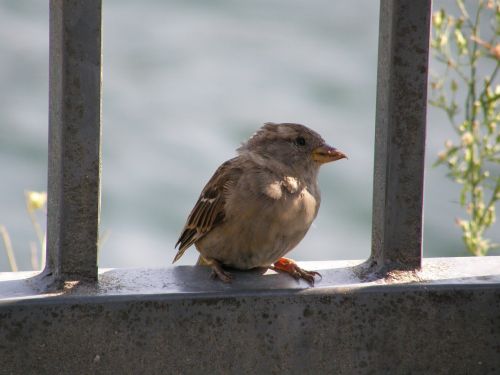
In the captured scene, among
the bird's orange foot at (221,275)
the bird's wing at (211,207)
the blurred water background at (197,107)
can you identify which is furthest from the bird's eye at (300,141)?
the blurred water background at (197,107)

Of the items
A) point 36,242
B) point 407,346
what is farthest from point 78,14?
point 36,242

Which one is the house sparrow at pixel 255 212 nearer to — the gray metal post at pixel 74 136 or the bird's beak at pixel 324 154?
the bird's beak at pixel 324 154

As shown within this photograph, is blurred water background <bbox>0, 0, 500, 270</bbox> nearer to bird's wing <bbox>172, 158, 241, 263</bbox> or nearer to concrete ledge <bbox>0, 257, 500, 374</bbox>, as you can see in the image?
bird's wing <bbox>172, 158, 241, 263</bbox>

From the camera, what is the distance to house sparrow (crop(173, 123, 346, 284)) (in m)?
3.18

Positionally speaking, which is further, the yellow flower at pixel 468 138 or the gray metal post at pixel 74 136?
the yellow flower at pixel 468 138

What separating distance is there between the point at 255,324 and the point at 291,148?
1338 millimetres

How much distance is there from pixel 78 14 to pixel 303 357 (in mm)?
979

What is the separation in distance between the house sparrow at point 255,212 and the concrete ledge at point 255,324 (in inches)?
22.3

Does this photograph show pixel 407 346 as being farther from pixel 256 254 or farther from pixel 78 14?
pixel 78 14

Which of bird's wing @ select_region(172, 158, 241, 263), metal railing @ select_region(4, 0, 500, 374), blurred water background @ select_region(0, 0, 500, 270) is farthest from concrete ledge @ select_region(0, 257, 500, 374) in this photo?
blurred water background @ select_region(0, 0, 500, 270)

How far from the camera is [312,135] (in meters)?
3.66

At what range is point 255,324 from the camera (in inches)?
93.7

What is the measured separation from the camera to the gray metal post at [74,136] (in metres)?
2.19

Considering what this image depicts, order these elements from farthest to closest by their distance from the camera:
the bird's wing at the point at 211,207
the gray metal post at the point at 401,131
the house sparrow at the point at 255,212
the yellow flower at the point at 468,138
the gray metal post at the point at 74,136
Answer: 1. the yellow flower at the point at 468,138
2. the bird's wing at the point at 211,207
3. the house sparrow at the point at 255,212
4. the gray metal post at the point at 401,131
5. the gray metal post at the point at 74,136
